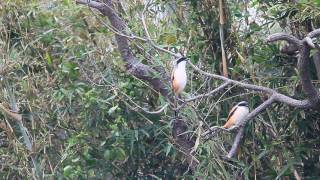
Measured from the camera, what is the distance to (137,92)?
4316mm

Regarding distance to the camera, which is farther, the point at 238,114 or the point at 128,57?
the point at 128,57

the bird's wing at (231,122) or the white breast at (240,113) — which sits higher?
the white breast at (240,113)

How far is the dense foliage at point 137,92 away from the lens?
4.02 m

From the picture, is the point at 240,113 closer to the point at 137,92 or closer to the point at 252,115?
the point at 252,115

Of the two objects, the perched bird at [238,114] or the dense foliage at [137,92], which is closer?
the perched bird at [238,114]

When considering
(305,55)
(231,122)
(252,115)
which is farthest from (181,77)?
(305,55)

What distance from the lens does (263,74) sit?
4094mm

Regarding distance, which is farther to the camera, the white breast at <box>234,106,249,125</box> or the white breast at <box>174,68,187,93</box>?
the white breast at <box>174,68,187,93</box>

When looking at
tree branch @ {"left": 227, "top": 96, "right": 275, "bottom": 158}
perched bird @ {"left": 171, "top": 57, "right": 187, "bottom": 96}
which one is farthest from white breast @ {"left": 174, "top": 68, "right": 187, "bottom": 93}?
tree branch @ {"left": 227, "top": 96, "right": 275, "bottom": 158}

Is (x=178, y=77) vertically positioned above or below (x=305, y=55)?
below

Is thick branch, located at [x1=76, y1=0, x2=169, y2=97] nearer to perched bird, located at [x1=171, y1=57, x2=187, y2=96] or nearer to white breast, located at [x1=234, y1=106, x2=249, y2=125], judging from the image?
perched bird, located at [x1=171, y1=57, x2=187, y2=96]

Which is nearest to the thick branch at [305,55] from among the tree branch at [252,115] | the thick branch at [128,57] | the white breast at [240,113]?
the tree branch at [252,115]

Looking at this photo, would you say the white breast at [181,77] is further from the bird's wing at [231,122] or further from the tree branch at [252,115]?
Result: the tree branch at [252,115]

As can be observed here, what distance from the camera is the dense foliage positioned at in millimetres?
4023
